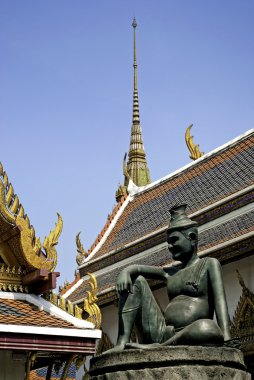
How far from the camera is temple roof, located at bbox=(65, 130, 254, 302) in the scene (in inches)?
543

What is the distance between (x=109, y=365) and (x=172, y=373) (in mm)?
433

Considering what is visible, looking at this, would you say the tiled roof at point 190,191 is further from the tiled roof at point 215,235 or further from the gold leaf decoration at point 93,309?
the gold leaf decoration at point 93,309

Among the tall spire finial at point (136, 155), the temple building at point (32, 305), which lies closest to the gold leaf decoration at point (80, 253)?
the tall spire finial at point (136, 155)

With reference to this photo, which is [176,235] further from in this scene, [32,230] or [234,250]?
[234,250]

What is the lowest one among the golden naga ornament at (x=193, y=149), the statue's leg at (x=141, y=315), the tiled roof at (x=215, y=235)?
the statue's leg at (x=141, y=315)

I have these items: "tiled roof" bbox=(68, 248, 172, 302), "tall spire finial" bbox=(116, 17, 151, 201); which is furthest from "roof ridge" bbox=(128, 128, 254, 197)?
"tall spire finial" bbox=(116, 17, 151, 201)

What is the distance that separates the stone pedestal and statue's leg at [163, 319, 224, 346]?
0.10 metres

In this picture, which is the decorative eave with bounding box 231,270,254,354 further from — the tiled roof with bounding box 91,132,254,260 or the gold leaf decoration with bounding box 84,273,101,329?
the gold leaf decoration with bounding box 84,273,101,329

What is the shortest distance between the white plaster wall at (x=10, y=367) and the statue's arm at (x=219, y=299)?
454cm

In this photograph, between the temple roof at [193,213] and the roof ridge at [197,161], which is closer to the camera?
the temple roof at [193,213]

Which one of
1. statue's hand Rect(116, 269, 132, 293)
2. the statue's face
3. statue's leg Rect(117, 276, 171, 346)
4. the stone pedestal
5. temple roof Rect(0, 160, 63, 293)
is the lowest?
the stone pedestal

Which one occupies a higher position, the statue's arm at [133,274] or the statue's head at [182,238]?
the statue's head at [182,238]

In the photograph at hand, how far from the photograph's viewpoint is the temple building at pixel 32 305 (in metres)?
9.14

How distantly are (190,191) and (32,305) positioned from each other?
7.53 metres
